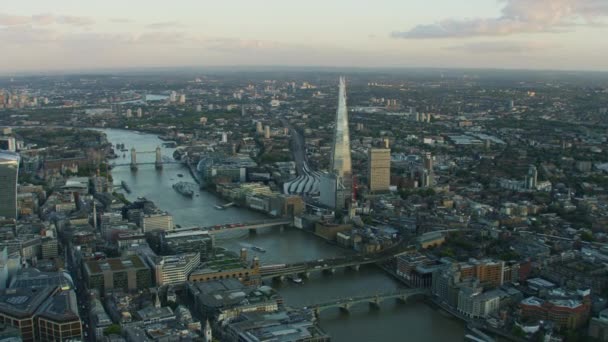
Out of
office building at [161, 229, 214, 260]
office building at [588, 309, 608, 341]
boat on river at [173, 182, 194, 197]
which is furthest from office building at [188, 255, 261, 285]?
boat on river at [173, 182, 194, 197]

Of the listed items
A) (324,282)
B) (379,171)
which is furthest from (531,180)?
(324,282)

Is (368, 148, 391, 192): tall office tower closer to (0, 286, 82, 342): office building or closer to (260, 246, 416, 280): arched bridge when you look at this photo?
(260, 246, 416, 280): arched bridge

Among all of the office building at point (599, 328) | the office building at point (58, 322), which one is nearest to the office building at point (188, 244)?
the office building at point (58, 322)

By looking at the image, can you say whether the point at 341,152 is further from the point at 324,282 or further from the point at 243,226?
the point at 324,282

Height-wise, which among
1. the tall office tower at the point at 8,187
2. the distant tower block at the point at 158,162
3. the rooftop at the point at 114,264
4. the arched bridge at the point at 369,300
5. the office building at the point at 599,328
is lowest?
the distant tower block at the point at 158,162

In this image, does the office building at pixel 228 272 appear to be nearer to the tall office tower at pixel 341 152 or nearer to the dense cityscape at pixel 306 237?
the dense cityscape at pixel 306 237

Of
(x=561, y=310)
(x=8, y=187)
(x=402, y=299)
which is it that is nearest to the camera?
(x=561, y=310)
